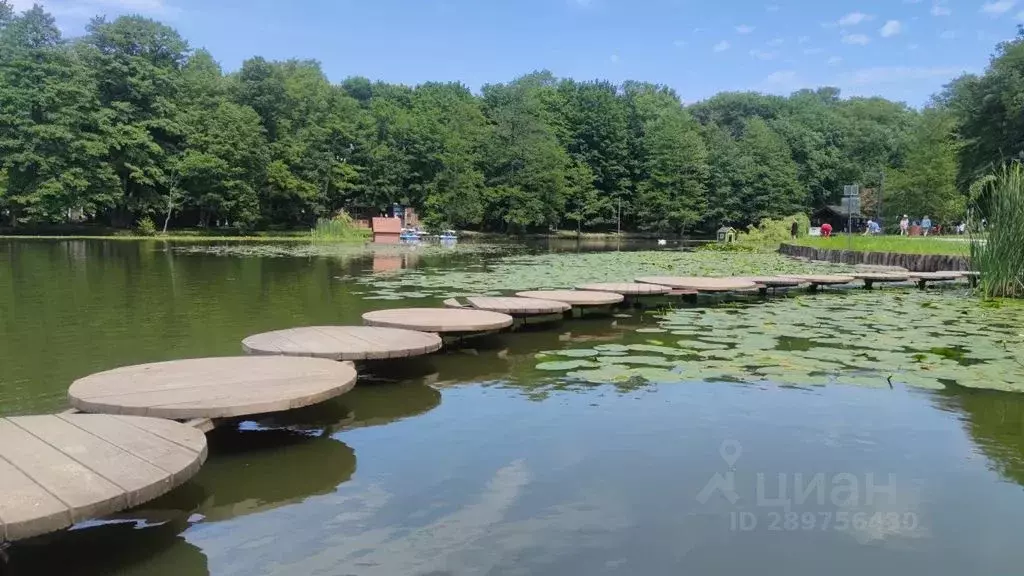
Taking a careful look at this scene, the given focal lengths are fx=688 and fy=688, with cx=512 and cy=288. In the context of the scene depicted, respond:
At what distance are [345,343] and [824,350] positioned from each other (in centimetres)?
439

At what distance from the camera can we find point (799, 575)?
2.60 m

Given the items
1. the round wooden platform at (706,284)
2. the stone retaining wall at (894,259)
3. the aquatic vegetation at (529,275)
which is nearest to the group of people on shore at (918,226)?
the stone retaining wall at (894,259)

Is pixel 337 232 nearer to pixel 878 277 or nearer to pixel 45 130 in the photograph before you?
pixel 45 130

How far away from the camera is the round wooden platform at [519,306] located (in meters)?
7.64

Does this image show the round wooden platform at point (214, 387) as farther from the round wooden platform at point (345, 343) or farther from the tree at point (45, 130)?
the tree at point (45, 130)

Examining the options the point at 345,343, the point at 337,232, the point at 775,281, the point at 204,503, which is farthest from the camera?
the point at 337,232

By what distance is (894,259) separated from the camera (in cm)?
1731

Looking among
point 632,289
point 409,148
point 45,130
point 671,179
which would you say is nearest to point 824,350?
point 632,289

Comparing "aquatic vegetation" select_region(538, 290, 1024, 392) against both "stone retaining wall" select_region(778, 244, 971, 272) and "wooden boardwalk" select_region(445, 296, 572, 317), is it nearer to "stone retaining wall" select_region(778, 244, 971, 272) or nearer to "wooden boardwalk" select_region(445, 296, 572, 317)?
"wooden boardwalk" select_region(445, 296, 572, 317)

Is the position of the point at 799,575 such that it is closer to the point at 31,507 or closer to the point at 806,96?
the point at 31,507

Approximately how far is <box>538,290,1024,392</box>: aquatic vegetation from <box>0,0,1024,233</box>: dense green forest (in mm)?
23061

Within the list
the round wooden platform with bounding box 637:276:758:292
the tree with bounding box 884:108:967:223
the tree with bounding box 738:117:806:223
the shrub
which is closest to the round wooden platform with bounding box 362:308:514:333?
the round wooden platform with bounding box 637:276:758:292

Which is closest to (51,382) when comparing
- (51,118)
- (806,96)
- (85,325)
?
(85,325)

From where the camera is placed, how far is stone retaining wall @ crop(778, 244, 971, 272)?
1534cm
